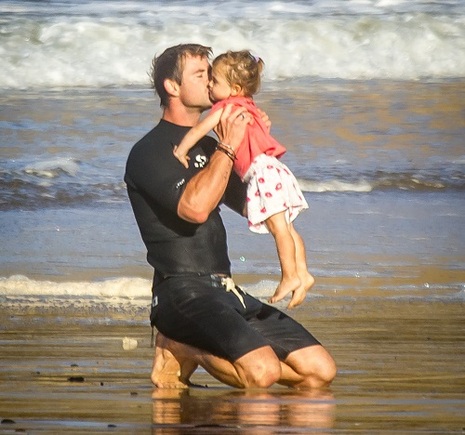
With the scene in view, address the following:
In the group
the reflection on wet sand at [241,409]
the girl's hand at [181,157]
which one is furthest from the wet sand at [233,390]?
the girl's hand at [181,157]

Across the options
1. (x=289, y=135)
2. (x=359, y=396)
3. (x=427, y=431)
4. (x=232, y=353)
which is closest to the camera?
(x=427, y=431)

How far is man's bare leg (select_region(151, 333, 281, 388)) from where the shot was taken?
151 inches

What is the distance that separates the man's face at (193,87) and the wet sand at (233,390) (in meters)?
0.92

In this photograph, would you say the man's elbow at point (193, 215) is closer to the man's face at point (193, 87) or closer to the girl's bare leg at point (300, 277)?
the girl's bare leg at point (300, 277)

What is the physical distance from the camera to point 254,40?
11.9 m

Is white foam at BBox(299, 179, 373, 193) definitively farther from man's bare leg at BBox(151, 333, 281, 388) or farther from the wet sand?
man's bare leg at BBox(151, 333, 281, 388)

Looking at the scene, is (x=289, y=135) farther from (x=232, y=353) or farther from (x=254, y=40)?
(x=232, y=353)

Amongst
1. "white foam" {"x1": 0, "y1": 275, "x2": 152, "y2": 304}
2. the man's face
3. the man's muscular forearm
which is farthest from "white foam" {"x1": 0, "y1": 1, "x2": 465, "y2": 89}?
the man's muscular forearm

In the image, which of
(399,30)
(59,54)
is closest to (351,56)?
(399,30)

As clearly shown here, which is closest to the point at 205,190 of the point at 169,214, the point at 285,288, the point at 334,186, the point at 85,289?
the point at 169,214

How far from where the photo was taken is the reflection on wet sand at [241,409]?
3031 mm

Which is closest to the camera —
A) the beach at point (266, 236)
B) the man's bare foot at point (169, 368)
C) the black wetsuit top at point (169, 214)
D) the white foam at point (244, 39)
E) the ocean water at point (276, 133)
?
the beach at point (266, 236)

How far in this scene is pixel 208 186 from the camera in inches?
155

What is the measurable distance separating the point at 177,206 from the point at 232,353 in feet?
1.63
